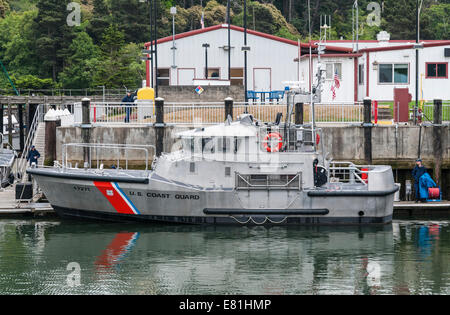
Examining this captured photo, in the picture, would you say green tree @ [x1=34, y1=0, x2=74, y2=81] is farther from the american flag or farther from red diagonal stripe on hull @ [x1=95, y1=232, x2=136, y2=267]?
red diagonal stripe on hull @ [x1=95, y1=232, x2=136, y2=267]

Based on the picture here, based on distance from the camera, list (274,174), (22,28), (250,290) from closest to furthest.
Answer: (250,290), (274,174), (22,28)

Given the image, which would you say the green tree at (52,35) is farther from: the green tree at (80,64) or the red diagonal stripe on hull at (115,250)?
the red diagonal stripe on hull at (115,250)

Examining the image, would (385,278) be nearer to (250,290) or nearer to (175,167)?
(250,290)

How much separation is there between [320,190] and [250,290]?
6.43 meters

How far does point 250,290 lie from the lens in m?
16.4

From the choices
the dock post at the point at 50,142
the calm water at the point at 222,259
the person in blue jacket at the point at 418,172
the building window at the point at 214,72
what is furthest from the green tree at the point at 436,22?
the dock post at the point at 50,142

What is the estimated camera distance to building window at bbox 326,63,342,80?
1377 inches

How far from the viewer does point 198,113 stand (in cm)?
2755

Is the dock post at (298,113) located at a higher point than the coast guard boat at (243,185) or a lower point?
higher

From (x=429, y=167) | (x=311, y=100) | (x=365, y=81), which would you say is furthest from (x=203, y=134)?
(x=365, y=81)

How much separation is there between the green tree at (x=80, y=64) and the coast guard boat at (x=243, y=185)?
4619 centimetres

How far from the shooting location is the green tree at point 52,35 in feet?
Result: 222

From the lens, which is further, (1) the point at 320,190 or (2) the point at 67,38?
(2) the point at 67,38
